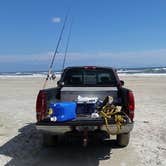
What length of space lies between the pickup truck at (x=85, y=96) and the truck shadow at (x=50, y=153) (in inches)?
12.1

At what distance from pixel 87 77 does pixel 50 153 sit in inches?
92.2

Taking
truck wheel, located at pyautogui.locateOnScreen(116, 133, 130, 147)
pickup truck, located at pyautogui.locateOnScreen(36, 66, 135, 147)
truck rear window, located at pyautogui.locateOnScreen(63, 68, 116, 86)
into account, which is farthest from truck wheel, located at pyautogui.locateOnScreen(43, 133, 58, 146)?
truck rear window, located at pyautogui.locateOnScreen(63, 68, 116, 86)

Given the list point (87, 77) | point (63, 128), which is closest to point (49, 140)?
point (63, 128)

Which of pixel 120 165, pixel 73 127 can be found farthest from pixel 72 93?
pixel 120 165

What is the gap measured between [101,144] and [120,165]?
5.65 ft

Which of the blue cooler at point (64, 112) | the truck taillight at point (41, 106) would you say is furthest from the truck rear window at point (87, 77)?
the blue cooler at point (64, 112)

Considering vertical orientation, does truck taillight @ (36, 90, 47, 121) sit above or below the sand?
above

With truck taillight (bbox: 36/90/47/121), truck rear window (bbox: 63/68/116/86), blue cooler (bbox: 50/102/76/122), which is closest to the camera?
blue cooler (bbox: 50/102/76/122)

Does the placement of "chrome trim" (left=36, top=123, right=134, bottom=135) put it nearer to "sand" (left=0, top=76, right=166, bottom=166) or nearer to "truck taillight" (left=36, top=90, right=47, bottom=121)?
"truck taillight" (left=36, top=90, right=47, bottom=121)

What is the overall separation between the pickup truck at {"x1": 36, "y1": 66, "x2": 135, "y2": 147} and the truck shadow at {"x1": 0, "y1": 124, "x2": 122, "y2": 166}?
307 millimetres

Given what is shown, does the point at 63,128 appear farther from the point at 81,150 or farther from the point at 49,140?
the point at 81,150

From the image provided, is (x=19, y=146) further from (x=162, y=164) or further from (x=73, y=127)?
(x=162, y=164)

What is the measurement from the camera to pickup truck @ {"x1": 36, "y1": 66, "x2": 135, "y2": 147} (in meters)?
6.60

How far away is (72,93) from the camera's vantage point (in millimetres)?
7934
